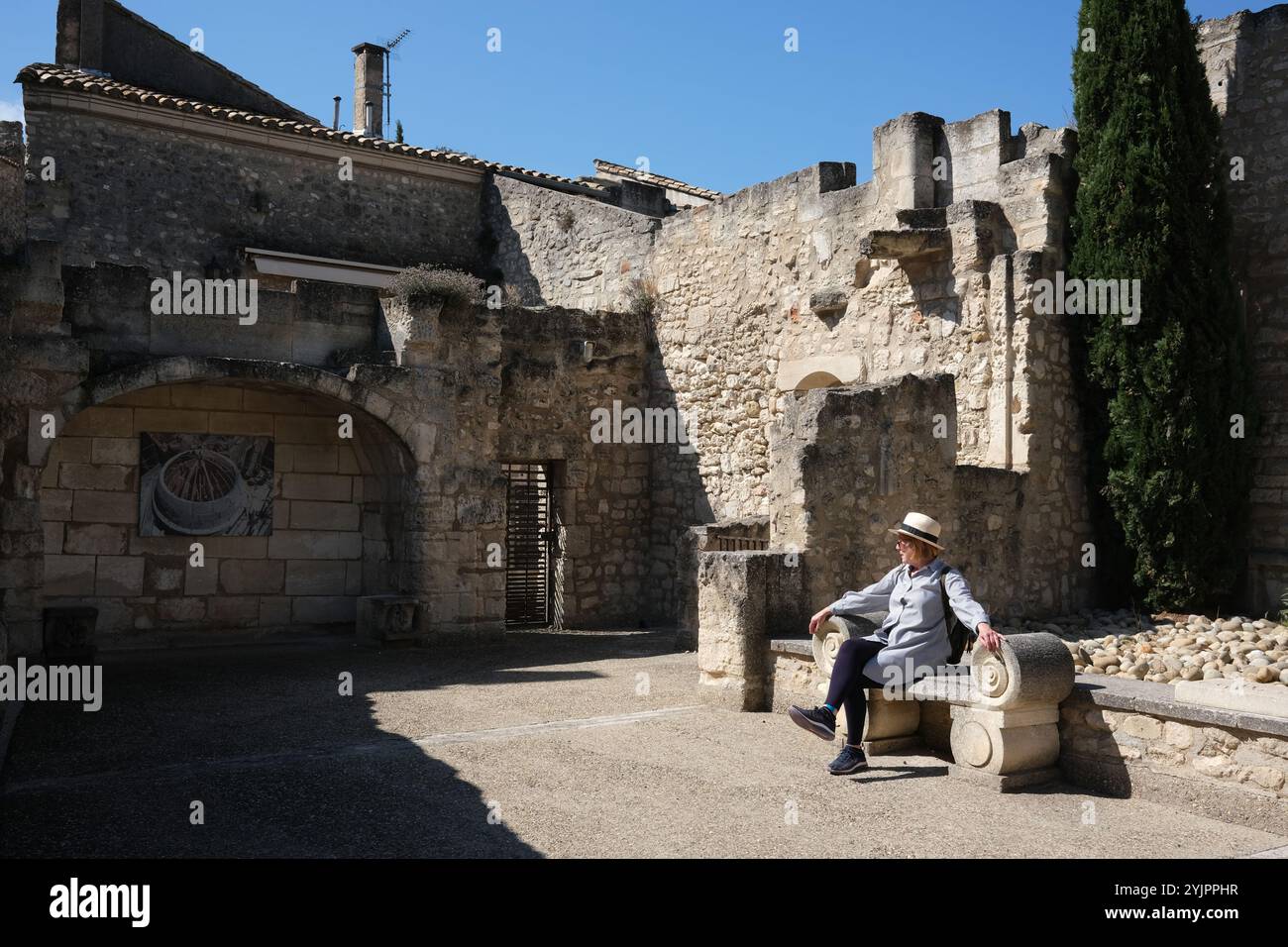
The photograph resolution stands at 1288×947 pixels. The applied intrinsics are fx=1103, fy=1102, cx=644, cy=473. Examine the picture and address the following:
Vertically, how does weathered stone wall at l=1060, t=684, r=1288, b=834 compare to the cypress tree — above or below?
below

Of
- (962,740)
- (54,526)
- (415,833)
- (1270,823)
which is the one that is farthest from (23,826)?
(54,526)

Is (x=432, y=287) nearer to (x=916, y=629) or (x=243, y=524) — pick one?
(x=243, y=524)

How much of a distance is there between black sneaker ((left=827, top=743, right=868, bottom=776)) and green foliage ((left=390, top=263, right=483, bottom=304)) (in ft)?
23.2

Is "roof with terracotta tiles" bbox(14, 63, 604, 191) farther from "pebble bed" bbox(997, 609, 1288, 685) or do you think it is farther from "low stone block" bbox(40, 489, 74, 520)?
"pebble bed" bbox(997, 609, 1288, 685)

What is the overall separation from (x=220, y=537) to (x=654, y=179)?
1093cm

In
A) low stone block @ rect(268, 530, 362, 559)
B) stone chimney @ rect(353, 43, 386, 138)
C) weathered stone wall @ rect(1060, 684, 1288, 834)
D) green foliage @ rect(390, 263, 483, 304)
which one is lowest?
weathered stone wall @ rect(1060, 684, 1288, 834)

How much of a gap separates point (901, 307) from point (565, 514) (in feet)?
16.5

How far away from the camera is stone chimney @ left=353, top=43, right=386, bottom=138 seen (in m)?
20.8

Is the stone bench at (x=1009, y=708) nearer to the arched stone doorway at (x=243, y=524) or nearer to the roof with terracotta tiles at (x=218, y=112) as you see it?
the arched stone doorway at (x=243, y=524)

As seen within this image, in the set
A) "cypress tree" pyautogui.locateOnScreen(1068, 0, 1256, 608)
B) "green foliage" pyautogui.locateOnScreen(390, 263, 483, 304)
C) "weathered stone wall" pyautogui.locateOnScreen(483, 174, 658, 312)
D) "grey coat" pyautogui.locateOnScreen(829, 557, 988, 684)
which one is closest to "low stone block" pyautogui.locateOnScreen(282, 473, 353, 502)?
"green foliage" pyautogui.locateOnScreen(390, 263, 483, 304)

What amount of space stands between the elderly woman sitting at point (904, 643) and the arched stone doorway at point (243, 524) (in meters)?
6.50

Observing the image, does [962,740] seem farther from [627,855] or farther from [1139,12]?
[1139,12]

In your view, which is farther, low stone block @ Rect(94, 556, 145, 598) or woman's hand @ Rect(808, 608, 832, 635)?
low stone block @ Rect(94, 556, 145, 598)

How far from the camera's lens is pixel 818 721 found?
638 centimetres
